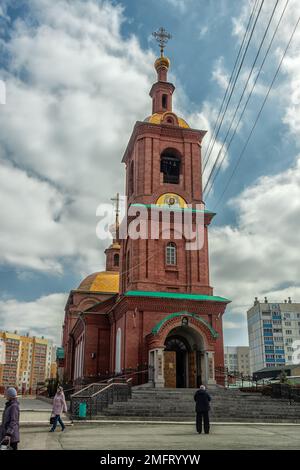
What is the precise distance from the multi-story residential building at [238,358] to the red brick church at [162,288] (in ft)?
358

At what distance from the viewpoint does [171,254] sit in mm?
26609

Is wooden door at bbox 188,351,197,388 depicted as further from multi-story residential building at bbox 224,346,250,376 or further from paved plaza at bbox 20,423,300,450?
multi-story residential building at bbox 224,346,250,376

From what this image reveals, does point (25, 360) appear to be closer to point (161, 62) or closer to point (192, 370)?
point (161, 62)

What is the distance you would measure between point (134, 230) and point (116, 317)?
5.03 meters

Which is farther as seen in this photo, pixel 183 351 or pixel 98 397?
pixel 183 351

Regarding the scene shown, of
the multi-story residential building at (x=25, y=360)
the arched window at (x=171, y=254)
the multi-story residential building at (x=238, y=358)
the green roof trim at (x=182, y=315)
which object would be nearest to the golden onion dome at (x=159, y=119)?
the arched window at (x=171, y=254)

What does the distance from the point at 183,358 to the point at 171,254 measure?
5.65 metres

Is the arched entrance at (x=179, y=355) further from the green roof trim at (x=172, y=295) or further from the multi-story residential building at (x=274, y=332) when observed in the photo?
the multi-story residential building at (x=274, y=332)

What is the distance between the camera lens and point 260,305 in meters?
96.1

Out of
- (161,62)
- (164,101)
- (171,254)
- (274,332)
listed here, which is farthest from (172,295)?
(274,332)

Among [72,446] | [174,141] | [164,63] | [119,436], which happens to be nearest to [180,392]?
[119,436]

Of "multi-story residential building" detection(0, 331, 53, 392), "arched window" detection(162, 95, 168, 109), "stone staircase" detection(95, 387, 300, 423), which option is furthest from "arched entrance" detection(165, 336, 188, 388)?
"multi-story residential building" detection(0, 331, 53, 392)

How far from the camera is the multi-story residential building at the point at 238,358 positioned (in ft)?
442
